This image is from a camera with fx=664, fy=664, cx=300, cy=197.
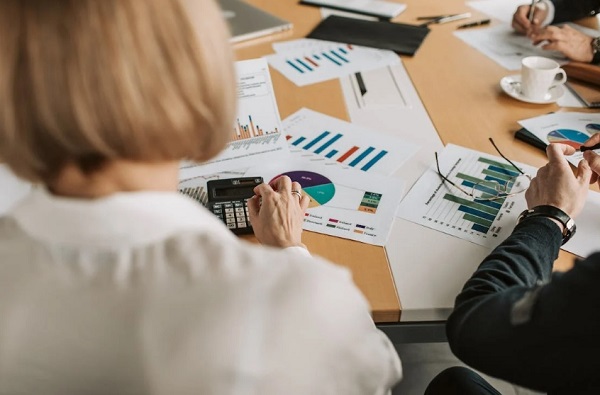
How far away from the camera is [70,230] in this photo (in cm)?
65

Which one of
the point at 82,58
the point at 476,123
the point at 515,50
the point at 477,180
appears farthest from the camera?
the point at 515,50

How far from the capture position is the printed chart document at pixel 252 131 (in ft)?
4.37

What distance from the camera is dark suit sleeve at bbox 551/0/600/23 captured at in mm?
1950

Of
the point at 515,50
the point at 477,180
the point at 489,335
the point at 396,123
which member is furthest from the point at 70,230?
the point at 515,50

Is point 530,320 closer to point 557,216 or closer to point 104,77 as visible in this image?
point 557,216

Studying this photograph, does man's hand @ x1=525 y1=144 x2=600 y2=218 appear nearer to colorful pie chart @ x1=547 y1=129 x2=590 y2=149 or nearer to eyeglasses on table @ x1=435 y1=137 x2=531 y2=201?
eyeglasses on table @ x1=435 y1=137 x2=531 y2=201

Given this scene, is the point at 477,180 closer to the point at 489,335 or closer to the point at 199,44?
the point at 489,335

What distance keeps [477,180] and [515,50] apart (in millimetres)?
690

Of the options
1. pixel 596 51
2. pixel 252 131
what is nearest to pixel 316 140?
pixel 252 131

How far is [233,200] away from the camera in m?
1.19

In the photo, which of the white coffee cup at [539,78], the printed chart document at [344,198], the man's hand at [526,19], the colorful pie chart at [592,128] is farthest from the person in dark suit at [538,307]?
the man's hand at [526,19]

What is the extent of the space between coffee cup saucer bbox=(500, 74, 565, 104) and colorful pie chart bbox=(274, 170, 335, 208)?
1.92 feet

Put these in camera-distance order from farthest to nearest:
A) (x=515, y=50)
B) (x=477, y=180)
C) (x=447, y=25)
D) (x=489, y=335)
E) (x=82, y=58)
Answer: (x=447, y=25) < (x=515, y=50) < (x=477, y=180) < (x=489, y=335) < (x=82, y=58)

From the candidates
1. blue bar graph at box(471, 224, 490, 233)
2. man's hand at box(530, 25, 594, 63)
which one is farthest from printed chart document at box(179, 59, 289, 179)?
man's hand at box(530, 25, 594, 63)
